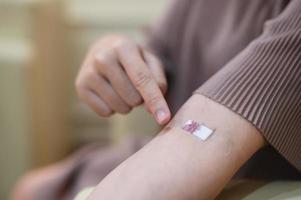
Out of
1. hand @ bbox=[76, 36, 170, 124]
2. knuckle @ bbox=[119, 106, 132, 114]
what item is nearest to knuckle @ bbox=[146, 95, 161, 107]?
hand @ bbox=[76, 36, 170, 124]

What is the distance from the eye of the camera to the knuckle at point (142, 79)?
0.75 metres

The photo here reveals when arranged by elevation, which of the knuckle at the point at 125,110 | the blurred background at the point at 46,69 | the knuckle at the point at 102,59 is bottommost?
the blurred background at the point at 46,69

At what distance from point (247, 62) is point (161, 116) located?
12 centimetres

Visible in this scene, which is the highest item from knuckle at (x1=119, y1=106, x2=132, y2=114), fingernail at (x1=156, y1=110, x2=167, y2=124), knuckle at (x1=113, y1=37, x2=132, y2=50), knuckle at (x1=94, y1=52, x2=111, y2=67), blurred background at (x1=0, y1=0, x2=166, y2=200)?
knuckle at (x1=113, y1=37, x2=132, y2=50)

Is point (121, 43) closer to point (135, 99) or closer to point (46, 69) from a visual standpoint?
point (135, 99)

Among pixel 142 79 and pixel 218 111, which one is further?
pixel 142 79

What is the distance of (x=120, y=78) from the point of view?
2.64 feet

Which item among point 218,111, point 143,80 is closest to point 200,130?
point 218,111

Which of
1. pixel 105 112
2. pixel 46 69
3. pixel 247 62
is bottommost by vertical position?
pixel 46 69

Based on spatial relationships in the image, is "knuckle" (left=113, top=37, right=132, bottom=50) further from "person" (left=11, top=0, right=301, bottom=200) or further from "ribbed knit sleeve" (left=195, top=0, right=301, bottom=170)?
"ribbed knit sleeve" (left=195, top=0, right=301, bottom=170)

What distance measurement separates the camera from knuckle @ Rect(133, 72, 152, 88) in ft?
2.46

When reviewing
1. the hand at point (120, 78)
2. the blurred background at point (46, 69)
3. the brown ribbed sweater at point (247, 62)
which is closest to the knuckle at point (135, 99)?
the hand at point (120, 78)

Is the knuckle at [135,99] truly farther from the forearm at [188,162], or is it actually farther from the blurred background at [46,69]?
the blurred background at [46,69]

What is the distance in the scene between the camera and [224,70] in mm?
699
